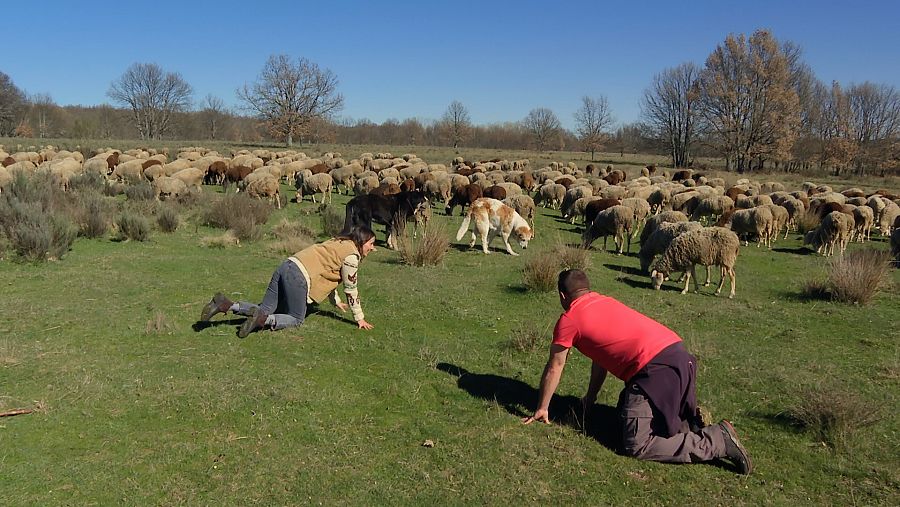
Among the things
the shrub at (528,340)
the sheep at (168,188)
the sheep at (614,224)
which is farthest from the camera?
the sheep at (168,188)

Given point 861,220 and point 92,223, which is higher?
point 861,220

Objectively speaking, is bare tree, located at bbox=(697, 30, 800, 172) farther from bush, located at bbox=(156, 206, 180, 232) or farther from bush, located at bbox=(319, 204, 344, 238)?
bush, located at bbox=(156, 206, 180, 232)

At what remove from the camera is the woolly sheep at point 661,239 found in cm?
1310

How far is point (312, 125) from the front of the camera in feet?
234

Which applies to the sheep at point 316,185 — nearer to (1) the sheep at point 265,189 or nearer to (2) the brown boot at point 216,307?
(1) the sheep at point 265,189

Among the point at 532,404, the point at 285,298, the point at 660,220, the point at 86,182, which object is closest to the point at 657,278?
the point at 660,220

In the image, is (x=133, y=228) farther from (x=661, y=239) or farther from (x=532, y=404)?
(x=661, y=239)

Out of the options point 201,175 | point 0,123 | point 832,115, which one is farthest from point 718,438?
point 0,123

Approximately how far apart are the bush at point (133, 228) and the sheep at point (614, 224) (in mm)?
11560

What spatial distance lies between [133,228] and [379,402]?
1049cm

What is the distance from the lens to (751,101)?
53.2 m

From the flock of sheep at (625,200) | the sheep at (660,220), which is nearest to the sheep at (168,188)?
the flock of sheep at (625,200)

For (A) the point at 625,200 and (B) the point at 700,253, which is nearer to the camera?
(B) the point at 700,253

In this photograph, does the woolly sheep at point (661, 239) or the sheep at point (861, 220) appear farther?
the sheep at point (861, 220)
